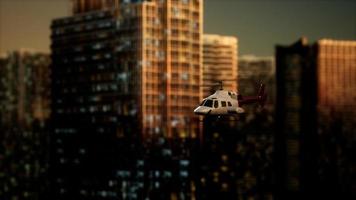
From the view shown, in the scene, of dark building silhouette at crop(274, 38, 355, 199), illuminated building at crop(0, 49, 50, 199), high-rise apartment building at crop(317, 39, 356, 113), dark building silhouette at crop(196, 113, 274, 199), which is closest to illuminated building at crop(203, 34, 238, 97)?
dark building silhouette at crop(196, 113, 274, 199)

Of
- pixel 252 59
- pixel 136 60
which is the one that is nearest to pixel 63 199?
pixel 136 60

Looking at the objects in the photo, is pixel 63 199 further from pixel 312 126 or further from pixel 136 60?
pixel 312 126

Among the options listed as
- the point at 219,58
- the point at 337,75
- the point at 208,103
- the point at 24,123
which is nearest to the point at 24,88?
the point at 24,123

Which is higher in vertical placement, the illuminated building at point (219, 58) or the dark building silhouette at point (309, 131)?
the illuminated building at point (219, 58)

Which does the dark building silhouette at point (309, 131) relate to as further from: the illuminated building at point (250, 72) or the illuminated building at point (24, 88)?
the illuminated building at point (24, 88)

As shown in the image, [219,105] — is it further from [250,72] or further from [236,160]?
[236,160]

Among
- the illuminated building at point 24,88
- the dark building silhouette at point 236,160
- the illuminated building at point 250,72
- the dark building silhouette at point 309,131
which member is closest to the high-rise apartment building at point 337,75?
the dark building silhouette at point 309,131

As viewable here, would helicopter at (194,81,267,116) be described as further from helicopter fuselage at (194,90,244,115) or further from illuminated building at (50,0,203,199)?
illuminated building at (50,0,203,199)
